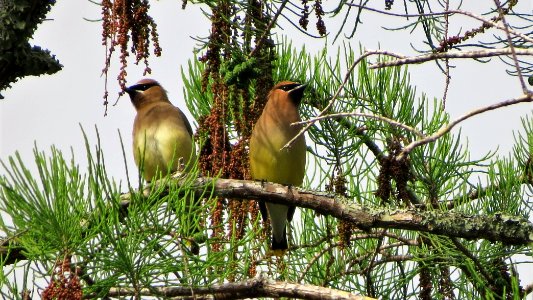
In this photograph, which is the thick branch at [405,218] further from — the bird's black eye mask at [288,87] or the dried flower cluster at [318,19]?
the bird's black eye mask at [288,87]

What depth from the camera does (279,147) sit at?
14.8 feet

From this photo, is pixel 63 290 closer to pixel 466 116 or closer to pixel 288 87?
pixel 466 116

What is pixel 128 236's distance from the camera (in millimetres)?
2375

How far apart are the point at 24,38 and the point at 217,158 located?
0.65 m

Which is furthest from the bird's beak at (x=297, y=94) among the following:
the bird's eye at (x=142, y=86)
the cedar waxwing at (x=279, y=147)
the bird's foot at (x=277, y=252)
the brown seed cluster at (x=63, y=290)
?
the brown seed cluster at (x=63, y=290)

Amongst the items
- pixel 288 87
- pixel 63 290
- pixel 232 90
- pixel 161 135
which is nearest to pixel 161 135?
pixel 161 135

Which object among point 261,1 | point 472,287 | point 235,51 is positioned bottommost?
point 472,287

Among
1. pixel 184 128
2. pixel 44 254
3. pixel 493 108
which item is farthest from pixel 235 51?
pixel 184 128

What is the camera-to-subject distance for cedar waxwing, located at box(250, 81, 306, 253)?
436 centimetres

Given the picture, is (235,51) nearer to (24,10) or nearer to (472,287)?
(24,10)

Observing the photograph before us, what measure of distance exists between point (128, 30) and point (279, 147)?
231cm

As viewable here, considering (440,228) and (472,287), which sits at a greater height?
(440,228)

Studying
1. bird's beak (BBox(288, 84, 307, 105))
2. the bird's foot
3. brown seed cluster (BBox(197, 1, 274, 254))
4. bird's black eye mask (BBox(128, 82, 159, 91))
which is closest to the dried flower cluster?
brown seed cluster (BBox(197, 1, 274, 254))

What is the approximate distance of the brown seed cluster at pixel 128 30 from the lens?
7.16 ft
